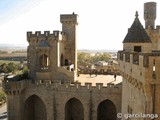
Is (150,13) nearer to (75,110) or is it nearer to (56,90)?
(56,90)

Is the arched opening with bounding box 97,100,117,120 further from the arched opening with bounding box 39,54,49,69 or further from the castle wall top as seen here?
the castle wall top

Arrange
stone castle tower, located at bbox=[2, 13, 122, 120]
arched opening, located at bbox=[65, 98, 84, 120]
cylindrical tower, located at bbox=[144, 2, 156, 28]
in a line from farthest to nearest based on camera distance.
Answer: arched opening, located at bbox=[65, 98, 84, 120] → cylindrical tower, located at bbox=[144, 2, 156, 28] → stone castle tower, located at bbox=[2, 13, 122, 120]

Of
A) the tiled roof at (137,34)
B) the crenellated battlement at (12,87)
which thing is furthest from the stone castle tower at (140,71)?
the crenellated battlement at (12,87)

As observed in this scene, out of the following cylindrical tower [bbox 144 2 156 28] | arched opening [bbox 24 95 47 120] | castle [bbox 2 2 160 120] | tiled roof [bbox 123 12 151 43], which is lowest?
arched opening [bbox 24 95 47 120]

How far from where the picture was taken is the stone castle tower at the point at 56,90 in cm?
2828

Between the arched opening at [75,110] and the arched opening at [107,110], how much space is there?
8.12 feet

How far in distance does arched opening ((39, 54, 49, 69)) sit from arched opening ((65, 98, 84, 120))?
6.30m

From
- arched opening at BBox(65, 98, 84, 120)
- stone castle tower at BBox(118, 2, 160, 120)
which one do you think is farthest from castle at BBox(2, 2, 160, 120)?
stone castle tower at BBox(118, 2, 160, 120)

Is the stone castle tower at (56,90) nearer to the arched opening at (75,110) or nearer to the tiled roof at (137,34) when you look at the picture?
the arched opening at (75,110)

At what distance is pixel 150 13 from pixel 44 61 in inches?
647

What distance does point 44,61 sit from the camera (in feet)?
116

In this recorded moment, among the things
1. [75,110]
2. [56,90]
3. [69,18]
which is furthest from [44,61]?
[75,110]

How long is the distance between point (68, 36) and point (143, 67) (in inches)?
959

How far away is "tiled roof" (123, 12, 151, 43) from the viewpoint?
Answer: 17609mm
